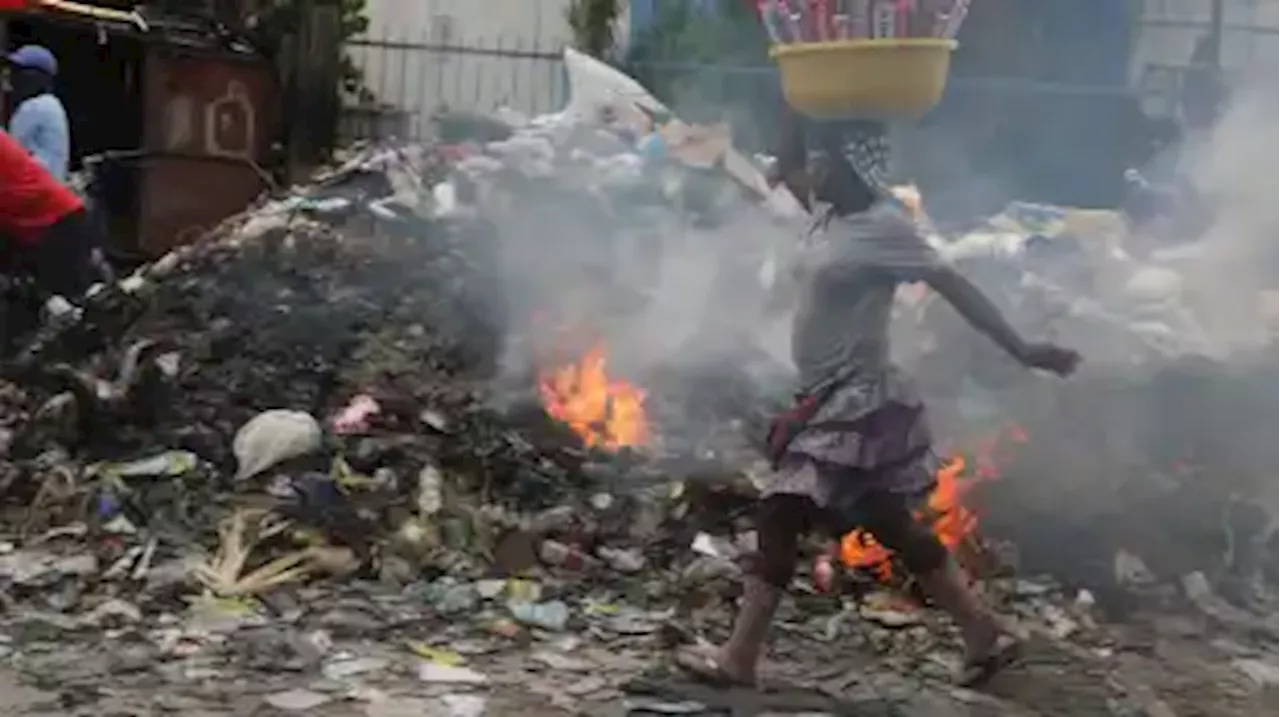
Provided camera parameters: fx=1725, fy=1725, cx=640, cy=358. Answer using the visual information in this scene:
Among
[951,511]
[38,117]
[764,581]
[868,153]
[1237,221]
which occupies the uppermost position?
[868,153]

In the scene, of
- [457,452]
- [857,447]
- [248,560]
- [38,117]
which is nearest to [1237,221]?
[457,452]

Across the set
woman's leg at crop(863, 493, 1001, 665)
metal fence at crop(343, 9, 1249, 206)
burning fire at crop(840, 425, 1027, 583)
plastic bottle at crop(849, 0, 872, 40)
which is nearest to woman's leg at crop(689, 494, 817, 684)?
woman's leg at crop(863, 493, 1001, 665)

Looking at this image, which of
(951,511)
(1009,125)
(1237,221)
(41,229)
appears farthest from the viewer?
(1009,125)

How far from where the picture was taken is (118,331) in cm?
688

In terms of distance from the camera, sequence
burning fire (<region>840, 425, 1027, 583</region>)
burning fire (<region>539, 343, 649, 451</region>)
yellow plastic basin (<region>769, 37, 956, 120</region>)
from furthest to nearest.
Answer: burning fire (<region>539, 343, 649, 451</region>) < burning fire (<region>840, 425, 1027, 583</region>) < yellow plastic basin (<region>769, 37, 956, 120</region>)

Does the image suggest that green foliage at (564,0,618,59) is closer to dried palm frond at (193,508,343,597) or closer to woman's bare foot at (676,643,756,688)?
dried palm frond at (193,508,343,597)

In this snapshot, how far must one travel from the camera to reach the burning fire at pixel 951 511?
16.8 ft

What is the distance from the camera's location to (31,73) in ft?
28.1

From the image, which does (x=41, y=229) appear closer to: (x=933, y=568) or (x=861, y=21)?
(x=861, y=21)

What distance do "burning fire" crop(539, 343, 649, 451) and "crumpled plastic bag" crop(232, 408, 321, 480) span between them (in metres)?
0.86

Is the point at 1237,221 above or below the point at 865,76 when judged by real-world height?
below

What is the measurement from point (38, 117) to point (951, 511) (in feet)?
17.3

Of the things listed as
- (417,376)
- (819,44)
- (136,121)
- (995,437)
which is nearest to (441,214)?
(417,376)

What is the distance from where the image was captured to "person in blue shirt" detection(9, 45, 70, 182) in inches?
335
